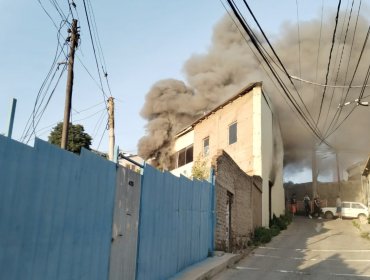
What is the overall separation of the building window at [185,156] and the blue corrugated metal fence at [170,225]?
1701 cm

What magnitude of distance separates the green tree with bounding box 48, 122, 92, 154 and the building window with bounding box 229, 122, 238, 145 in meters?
7.32

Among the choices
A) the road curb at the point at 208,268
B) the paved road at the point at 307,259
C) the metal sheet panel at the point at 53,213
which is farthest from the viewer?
the paved road at the point at 307,259

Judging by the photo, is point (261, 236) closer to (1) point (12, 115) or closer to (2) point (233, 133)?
(2) point (233, 133)

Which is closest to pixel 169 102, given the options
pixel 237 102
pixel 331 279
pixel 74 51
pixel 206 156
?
pixel 206 156

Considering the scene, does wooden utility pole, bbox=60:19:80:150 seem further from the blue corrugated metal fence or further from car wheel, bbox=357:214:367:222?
car wheel, bbox=357:214:367:222

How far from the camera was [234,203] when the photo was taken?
13.7m

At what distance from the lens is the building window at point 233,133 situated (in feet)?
70.5

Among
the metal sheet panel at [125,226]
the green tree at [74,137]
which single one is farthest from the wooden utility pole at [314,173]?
the metal sheet panel at [125,226]

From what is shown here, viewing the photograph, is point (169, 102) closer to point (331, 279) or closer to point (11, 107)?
A: point (331, 279)

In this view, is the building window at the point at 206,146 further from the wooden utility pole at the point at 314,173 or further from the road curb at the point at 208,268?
the wooden utility pole at the point at 314,173

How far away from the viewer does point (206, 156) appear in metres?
24.6

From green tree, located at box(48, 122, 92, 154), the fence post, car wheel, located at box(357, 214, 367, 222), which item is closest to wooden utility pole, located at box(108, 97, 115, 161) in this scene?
green tree, located at box(48, 122, 92, 154)

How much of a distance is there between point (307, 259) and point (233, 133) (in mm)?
10394

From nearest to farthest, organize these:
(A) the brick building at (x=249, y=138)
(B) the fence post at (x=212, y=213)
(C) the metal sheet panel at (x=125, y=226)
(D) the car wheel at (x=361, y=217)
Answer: (C) the metal sheet panel at (x=125, y=226) < (B) the fence post at (x=212, y=213) < (A) the brick building at (x=249, y=138) < (D) the car wheel at (x=361, y=217)
